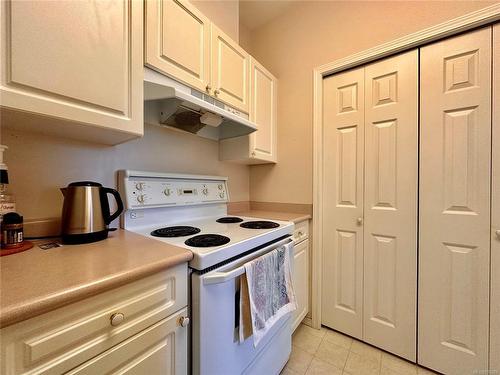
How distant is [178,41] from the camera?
3.67 feet

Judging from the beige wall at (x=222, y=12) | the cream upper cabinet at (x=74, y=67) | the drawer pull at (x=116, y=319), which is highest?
the beige wall at (x=222, y=12)

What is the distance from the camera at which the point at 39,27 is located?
0.67m

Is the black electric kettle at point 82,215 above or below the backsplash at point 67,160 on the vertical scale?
below

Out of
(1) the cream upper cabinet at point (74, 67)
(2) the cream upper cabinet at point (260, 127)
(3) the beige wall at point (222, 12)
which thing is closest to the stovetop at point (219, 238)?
(1) the cream upper cabinet at point (74, 67)

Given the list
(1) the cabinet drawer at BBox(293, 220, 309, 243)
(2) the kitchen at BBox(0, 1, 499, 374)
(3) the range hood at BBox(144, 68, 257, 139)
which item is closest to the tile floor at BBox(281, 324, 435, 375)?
(2) the kitchen at BBox(0, 1, 499, 374)

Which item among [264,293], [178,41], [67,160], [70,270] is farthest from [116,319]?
[178,41]

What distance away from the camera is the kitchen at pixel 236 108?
696mm

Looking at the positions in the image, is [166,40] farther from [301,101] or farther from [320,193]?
[320,193]

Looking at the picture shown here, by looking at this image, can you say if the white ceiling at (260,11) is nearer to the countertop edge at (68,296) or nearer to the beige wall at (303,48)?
the beige wall at (303,48)

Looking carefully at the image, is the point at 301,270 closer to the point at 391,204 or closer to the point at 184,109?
the point at 391,204

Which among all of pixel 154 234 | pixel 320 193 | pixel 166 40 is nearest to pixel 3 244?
pixel 154 234

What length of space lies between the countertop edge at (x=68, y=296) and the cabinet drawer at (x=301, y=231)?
1.09m

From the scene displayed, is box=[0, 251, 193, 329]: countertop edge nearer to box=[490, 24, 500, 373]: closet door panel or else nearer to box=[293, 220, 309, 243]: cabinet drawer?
box=[293, 220, 309, 243]: cabinet drawer

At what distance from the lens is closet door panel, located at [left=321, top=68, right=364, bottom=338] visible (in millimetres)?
1581
